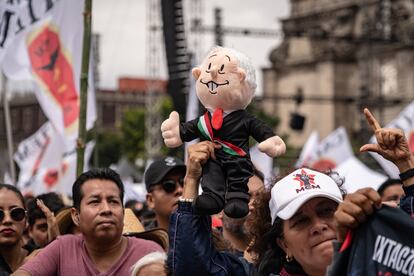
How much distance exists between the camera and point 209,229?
3.51 m

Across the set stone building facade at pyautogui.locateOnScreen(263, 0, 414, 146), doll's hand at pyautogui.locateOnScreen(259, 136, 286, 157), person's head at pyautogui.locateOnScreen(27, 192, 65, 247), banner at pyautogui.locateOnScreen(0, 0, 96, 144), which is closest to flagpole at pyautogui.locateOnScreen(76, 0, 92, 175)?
person's head at pyautogui.locateOnScreen(27, 192, 65, 247)

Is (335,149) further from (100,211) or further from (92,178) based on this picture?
(100,211)

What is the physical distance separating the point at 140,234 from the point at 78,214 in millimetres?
484

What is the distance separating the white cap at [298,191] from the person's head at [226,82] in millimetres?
374

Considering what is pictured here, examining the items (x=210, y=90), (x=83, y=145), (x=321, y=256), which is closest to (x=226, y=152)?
(x=210, y=90)

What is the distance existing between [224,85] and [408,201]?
2.77 ft

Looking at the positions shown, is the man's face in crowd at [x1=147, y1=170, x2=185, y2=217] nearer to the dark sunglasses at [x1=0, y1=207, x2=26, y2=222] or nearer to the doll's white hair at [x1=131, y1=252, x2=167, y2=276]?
the dark sunglasses at [x1=0, y1=207, x2=26, y2=222]

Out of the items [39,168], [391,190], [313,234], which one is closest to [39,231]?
[391,190]

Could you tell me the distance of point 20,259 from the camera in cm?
522

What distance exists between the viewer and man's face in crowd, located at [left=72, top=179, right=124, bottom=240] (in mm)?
4496

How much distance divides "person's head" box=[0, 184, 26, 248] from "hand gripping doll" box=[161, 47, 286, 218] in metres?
1.72

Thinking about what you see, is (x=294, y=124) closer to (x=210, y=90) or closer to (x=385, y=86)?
(x=210, y=90)

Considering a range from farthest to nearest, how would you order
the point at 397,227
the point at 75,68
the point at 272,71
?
the point at 272,71 → the point at 75,68 → the point at 397,227

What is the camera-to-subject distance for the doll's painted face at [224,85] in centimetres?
356
